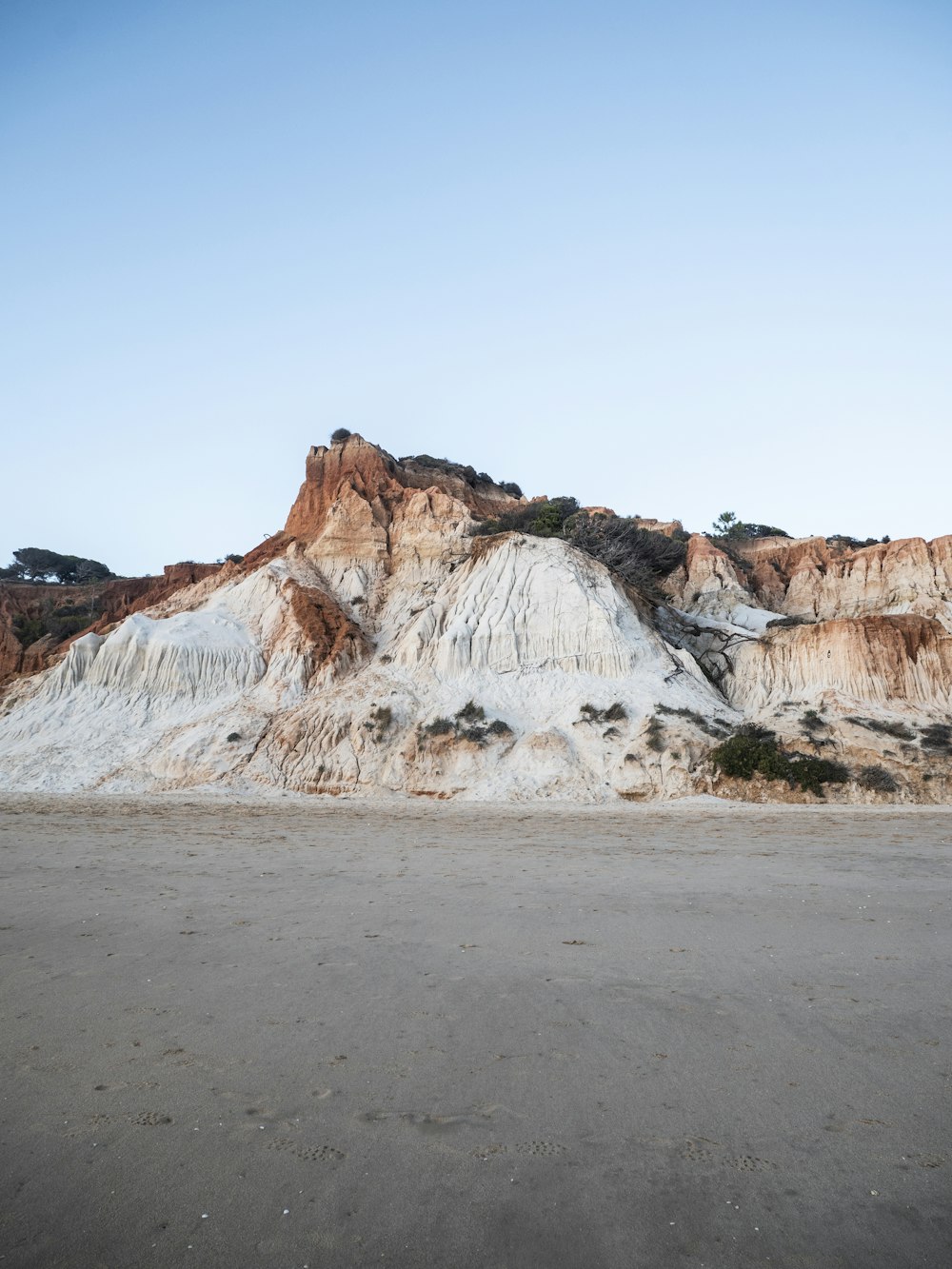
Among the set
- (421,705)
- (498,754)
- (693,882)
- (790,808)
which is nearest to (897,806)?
(790,808)

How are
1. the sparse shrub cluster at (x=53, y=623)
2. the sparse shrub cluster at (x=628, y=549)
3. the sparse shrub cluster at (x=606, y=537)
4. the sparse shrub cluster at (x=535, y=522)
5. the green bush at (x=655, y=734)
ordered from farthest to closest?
1. the sparse shrub cluster at (x=53, y=623)
2. the sparse shrub cluster at (x=535, y=522)
3. the sparse shrub cluster at (x=606, y=537)
4. the sparse shrub cluster at (x=628, y=549)
5. the green bush at (x=655, y=734)

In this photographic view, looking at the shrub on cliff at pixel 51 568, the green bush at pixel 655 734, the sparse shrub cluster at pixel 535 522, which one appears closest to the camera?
the green bush at pixel 655 734

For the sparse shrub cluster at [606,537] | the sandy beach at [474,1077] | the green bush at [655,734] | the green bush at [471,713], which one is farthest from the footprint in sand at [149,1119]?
the sparse shrub cluster at [606,537]

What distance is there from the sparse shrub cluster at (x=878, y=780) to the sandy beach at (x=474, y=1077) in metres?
11.6

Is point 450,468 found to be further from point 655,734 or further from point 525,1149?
point 525,1149

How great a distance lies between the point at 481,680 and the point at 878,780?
41.0 feet

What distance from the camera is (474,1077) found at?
3.55 meters

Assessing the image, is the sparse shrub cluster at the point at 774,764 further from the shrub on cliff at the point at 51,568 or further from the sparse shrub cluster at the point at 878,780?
the shrub on cliff at the point at 51,568

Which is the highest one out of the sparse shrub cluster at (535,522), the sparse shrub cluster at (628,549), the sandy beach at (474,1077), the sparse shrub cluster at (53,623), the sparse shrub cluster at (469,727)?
the sparse shrub cluster at (535,522)

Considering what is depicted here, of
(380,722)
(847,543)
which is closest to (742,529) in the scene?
(847,543)

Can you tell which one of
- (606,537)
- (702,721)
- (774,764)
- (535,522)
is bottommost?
(774,764)

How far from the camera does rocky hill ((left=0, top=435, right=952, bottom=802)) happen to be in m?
19.8

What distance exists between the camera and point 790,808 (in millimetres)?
A: 16469

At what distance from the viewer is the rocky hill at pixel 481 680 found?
19797mm
